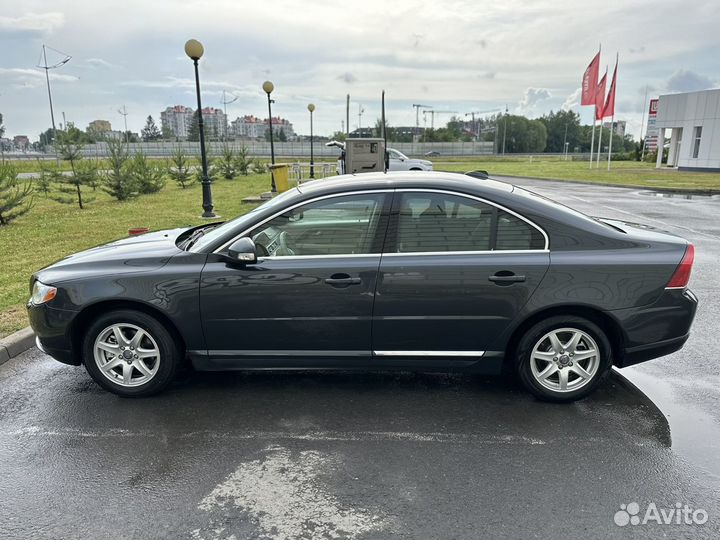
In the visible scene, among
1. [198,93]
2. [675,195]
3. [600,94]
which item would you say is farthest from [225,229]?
[600,94]

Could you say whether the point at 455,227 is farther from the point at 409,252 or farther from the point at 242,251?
the point at 242,251

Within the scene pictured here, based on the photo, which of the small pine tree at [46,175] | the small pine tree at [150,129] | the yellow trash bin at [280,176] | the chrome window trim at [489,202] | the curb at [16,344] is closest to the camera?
the chrome window trim at [489,202]

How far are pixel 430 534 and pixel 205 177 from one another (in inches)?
482

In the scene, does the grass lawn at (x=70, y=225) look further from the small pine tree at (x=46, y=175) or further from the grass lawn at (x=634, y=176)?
the grass lawn at (x=634, y=176)

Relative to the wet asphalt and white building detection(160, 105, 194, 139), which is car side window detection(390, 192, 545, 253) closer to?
the wet asphalt

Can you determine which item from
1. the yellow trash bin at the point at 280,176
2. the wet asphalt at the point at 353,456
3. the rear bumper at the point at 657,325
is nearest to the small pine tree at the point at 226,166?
the yellow trash bin at the point at 280,176

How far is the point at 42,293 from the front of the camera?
391 cm

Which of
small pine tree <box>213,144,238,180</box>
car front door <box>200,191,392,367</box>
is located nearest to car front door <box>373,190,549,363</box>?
car front door <box>200,191,392,367</box>

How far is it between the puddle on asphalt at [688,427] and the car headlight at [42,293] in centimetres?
439

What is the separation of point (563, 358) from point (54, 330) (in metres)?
3.74

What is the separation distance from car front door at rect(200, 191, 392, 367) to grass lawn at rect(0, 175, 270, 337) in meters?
2.79

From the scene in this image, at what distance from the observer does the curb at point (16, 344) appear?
4719mm

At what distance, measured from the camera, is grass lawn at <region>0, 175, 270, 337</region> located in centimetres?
676

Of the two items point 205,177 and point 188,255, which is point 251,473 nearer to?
point 188,255
